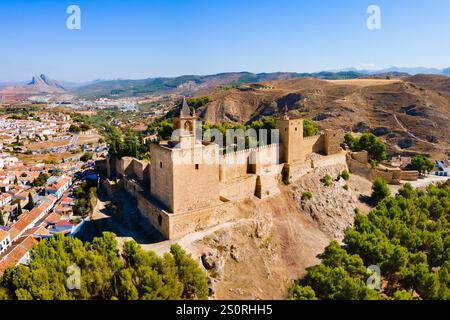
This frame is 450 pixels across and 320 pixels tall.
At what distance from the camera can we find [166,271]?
1675 centimetres

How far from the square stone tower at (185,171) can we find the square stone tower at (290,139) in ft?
31.9

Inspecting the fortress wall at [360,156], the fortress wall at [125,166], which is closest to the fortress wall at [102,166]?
the fortress wall at [125,166]

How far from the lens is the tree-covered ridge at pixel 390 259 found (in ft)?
59.3

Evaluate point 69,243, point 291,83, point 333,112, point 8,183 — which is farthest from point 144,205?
point 291,83

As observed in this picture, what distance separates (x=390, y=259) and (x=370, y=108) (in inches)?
2354

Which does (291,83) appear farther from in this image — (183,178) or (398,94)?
(183,178)

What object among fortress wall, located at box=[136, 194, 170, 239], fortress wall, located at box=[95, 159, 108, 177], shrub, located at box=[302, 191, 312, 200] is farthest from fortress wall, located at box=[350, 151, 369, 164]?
fortress wall, located at box=[95, 159, 108, 177]

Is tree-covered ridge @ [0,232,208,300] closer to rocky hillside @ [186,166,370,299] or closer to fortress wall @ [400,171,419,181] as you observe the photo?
rocky hillside @ [186,166,370,299]

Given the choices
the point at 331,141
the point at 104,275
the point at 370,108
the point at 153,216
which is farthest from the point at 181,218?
the point at 370,108

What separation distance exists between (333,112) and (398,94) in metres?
16.0

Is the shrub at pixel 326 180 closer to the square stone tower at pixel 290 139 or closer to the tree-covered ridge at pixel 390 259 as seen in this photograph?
the square stone tower at pixel 290 139

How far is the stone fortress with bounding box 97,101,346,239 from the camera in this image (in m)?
22.1

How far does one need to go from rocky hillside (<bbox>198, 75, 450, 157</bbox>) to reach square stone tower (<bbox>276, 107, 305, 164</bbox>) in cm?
3620

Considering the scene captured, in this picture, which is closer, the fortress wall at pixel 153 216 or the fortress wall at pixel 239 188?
the fortress wall at pixel 153 216
